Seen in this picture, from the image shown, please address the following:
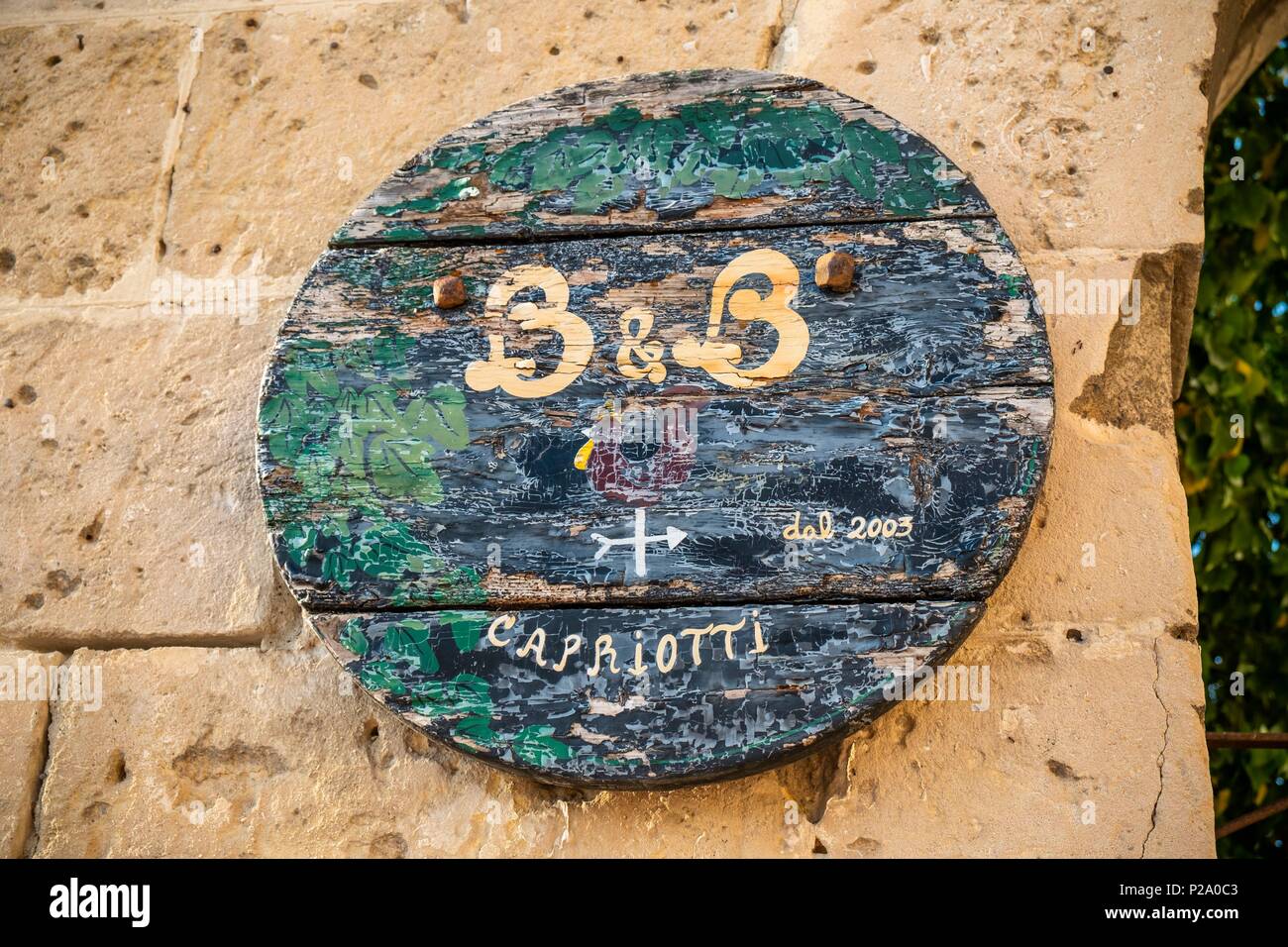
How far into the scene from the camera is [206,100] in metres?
1.94

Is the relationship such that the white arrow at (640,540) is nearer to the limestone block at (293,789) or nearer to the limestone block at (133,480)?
the limestone block at (293,789)

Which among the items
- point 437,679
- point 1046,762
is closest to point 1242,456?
point 1046,762

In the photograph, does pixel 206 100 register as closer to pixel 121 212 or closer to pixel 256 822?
pixel 121 212

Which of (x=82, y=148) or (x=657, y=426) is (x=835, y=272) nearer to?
(x=657, y=426)

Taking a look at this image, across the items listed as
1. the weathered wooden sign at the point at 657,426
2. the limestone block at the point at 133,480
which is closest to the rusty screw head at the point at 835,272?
the weathered wooden sign at the point at 657,426

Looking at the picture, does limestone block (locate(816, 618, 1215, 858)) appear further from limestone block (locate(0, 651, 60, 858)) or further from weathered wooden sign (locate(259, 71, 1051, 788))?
limestone block (locate(0, 651, 60, 858))

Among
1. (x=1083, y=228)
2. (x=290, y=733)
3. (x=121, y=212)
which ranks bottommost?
(x=290, y=733)

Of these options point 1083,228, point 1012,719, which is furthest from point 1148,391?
point 1012,719

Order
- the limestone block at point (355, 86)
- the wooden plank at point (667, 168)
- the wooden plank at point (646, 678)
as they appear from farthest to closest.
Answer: the limestone block at point (355, 86) → the wooden plank at point (667, 168) → the wooden plank at point (646, 678)

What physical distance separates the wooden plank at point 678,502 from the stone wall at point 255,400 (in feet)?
0.65

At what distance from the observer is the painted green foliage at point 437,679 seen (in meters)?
1.40

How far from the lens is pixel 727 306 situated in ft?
5.13

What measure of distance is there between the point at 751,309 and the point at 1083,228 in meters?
0.53

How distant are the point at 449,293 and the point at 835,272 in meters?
0.52
